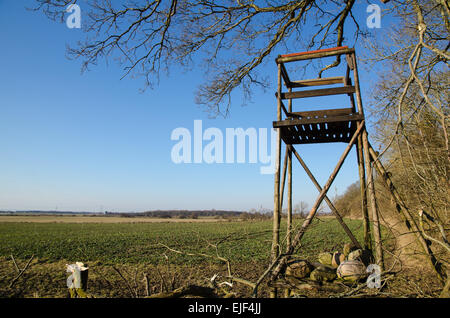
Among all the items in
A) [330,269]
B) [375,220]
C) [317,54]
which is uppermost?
[317,54]

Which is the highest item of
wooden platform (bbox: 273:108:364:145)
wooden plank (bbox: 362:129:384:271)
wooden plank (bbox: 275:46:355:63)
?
wooden plank (bbox: 275:46:355:63)

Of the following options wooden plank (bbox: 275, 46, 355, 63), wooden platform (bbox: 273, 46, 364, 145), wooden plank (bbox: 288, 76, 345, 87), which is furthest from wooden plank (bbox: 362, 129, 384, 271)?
wooden plank (bbox: 275, 46, 355, 63)

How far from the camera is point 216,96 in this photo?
25.9 ft

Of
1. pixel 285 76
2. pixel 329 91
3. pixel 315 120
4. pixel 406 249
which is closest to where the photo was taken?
pixel 406 249

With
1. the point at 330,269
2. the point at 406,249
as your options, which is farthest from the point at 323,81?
the point at 330,269

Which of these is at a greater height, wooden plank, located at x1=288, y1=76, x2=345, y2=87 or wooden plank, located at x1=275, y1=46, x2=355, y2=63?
wooden plank, located at x1=275, y1=46, x2=355, y2=63

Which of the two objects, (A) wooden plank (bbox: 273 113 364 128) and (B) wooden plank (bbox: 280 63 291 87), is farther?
(B) wooden plank (bbox: 280 63 291 87)

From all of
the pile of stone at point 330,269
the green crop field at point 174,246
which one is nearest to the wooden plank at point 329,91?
the green crop field at point 174,246

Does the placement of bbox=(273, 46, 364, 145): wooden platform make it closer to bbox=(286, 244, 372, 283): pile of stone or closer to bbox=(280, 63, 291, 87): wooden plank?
bbox=(280, 63, 291, 87): wooden plank

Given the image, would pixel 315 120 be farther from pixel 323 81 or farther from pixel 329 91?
pixel 323 81

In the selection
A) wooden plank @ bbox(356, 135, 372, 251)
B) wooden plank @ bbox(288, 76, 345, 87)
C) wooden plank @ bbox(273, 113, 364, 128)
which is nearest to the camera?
wooden plank @ bbox(273, 113, 364, 128)

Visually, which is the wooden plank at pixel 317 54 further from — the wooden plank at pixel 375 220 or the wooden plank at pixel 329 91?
the wooden plank at pixel 375 220

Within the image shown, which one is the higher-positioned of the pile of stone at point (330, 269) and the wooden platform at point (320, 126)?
the wooden platform at point (320, 126)

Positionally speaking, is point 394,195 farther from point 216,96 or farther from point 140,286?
point 140,286
